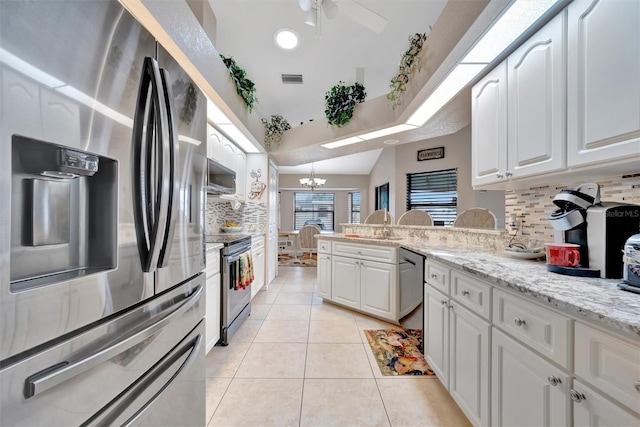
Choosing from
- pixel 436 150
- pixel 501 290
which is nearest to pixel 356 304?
pixel 501 290

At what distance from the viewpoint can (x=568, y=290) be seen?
948 mm

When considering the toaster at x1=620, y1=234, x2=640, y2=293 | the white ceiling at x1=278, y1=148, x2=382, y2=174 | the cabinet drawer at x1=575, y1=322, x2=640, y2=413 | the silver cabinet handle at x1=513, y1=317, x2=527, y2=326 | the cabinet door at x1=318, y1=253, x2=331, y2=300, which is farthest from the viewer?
the white ceiling at x1=278, y1=148, x2=382, y2=174

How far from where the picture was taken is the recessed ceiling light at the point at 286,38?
232cm

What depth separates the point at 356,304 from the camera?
303 cm

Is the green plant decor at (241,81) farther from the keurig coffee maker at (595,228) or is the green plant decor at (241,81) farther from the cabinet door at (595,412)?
the cabinet door at (595,412)

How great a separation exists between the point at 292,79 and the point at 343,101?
0.73 meters

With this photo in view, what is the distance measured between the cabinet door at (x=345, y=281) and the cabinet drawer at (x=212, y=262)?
149 centimetres

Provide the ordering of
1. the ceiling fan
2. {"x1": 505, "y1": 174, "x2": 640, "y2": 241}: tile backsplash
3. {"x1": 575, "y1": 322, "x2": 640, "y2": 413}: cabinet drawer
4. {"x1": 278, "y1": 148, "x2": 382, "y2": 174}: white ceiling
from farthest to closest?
{"x1": 278, "y1": 148, "x2": 382, "y2": 174}: white ceiling → the ceiling fan → {"x1": 505, "y1": 174, "x2": 640, "y2": 241}: tile backsplash → {"x1": 575, "y1": 322, "x2": 640, "y2": 413}: cabinet drawer

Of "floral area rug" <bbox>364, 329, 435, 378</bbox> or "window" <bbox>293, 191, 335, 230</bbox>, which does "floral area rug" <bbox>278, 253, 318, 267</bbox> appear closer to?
"window" <bbox>293, 191, 335, 230</bbox>

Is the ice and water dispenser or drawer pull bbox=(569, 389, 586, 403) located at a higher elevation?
the ice and water dispenser

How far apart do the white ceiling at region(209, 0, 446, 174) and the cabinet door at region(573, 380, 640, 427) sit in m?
2.36

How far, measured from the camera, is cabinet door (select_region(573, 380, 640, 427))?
0.69 m

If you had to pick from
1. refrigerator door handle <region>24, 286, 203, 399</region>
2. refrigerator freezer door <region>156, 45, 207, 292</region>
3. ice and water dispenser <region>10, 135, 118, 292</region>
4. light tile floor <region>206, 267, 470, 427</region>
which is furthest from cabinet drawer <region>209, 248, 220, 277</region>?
ice and water dispenser <region>10, 135, 118, 292</region>

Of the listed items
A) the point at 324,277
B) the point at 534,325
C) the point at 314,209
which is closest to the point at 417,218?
the point at 324,277
